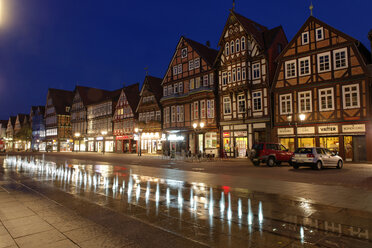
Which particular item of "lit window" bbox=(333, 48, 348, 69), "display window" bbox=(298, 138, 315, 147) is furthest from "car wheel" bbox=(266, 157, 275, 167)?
"lit window" bbox=(333, 48, 348, 69)

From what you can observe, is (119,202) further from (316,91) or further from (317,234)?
(316,91)

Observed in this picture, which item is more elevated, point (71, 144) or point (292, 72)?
point (292, 72)

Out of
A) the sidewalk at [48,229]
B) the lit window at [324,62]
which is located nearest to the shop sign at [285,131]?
the lit window at [324,62]

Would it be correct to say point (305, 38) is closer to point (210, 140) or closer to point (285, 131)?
point (285, 131)

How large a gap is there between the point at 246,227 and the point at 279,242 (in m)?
1.01

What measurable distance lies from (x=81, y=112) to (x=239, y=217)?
70.1m

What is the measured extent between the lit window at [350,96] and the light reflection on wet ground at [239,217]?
66.7 feet

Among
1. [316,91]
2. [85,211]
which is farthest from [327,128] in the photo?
[85,211]

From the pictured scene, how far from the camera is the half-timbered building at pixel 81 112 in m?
69.2

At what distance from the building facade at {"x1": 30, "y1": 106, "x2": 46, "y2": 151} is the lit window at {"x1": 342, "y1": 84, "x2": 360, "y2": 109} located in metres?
84.5

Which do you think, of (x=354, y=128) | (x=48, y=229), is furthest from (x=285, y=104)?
(x=48, y=229)

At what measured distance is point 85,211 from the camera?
754 centimetres

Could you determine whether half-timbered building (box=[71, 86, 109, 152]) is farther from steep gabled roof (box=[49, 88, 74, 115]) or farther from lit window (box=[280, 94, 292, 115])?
lit window (box=[280, 94, 292, 115])

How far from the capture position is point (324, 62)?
2731 centimetres
